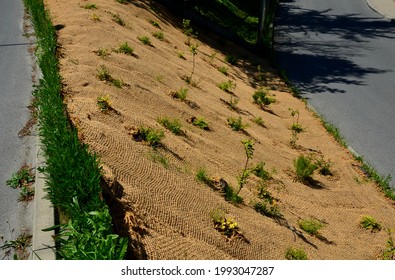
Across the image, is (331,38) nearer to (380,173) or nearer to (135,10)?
(135,10)

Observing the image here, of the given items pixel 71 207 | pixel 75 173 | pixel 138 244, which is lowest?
pixel 138 244

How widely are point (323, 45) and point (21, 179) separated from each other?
19.8 metres

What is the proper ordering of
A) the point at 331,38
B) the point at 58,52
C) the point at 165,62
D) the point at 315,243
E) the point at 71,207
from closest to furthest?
the point at 71,207
the point at 315,243
the point at 58,52
the point at 165,62
the point at 331,38

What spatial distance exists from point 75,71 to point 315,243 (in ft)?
21.3

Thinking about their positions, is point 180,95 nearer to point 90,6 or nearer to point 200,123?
point 200,123

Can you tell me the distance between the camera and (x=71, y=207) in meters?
4.71

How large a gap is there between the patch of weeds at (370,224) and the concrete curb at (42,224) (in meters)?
6.65

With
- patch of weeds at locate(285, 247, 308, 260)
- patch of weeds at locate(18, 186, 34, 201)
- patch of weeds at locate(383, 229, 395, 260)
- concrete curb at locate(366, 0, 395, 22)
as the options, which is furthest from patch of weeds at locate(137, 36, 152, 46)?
concrete curb at locate(366, 0, 395, 22)

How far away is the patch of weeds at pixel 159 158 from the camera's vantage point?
737 centimetres

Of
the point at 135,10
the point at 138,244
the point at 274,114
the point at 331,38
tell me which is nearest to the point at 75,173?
the point at 138,244

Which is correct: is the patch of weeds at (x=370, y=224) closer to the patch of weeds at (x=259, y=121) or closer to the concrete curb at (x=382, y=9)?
the patch of weeds at (x=259, y=121)

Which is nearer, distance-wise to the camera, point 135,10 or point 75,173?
point 75,173

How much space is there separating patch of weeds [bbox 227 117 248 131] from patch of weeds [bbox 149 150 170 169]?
374cm

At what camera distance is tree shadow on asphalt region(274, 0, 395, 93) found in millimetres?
17562
